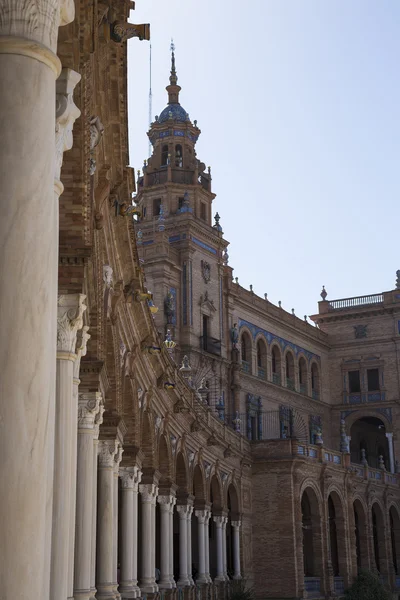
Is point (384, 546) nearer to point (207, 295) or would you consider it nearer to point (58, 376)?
point (207, 295)

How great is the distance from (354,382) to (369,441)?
466 cm

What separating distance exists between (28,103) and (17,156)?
0.37 meters

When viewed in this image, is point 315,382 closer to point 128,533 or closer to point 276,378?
point 276,378

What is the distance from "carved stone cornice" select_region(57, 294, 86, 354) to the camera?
1069cm

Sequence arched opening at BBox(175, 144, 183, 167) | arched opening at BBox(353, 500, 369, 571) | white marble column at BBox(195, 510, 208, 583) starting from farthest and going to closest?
arched opening at BBox(175, 144, 183, 167) < arched opening at BBox(353, 500, 369, 571) < white marble column at BBox(195, 510, 208, 583)

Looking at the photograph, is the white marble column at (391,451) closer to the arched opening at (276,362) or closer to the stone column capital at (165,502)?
the arched opening at (276,362)

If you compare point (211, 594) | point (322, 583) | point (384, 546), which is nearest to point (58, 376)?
point (211, 594)

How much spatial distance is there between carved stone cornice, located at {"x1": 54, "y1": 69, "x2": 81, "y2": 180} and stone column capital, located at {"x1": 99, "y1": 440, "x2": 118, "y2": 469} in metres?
10.7

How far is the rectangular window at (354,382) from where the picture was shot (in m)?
63.5

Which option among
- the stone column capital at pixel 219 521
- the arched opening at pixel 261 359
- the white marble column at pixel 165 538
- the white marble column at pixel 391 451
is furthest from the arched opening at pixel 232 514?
the white marble column at pixel 391 451

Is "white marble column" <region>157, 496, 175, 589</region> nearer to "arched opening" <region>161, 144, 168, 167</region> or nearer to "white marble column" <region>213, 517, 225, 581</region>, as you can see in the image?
"white marble column" <region>213, 517, 225, 581</region>

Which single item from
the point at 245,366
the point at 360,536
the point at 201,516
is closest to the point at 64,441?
the point at 201,516

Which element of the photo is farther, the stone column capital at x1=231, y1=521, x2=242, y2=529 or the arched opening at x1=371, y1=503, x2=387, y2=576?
the arched opening at x1=371, y1=503, x2=387, y2=576

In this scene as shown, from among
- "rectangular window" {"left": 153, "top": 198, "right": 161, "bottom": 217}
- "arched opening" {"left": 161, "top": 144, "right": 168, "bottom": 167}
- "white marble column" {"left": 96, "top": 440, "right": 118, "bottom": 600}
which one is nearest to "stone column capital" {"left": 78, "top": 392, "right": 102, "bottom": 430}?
"white marble column" {"left": 96, "top": 440, "right": 118, "bottom": 600}
